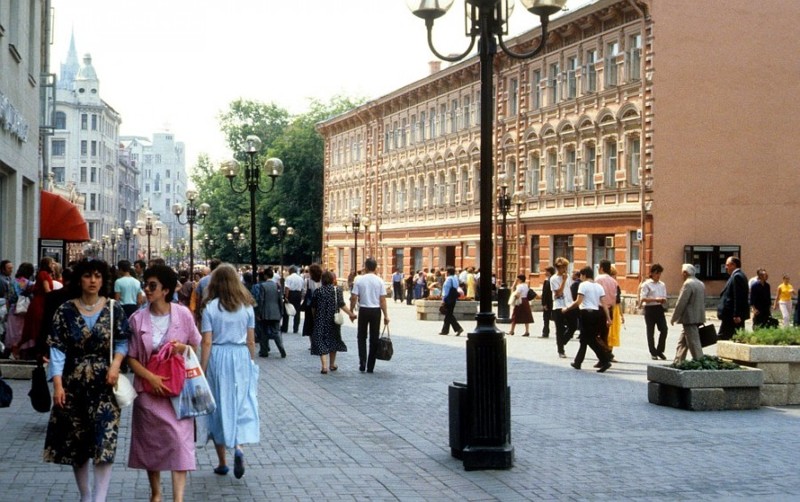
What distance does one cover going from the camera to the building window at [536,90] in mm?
50656

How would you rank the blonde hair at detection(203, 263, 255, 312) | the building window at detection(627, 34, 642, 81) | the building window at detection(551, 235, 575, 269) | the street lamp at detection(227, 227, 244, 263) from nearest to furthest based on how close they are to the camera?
the blonde hair at detection(203, 263, 255, 312), the building window at detection(627, 34, 642, 81), the building window at detection(551, 235, 575, 269), the street lamp at detection(227, 227, 244, 263)

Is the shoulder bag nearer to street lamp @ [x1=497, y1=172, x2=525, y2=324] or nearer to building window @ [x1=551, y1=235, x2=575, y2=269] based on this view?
street lamp @ [x1=497, y1=172, x2=525, y2=324]

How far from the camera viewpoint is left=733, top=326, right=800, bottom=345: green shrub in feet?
48.8

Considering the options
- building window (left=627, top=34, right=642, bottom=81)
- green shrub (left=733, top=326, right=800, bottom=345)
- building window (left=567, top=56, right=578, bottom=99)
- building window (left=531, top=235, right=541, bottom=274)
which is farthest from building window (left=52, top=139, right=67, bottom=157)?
green shrub (left=733, top=326, right=800, bottom=345)

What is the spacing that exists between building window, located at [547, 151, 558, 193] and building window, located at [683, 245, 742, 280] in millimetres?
8753

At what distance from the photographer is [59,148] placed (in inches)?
5723

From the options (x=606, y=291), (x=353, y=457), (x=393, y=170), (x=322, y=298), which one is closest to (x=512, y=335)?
(x=606, y=291)

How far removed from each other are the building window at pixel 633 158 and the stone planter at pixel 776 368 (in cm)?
2830

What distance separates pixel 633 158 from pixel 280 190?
5075cm

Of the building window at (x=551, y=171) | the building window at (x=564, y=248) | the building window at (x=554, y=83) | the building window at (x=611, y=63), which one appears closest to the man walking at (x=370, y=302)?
the building window at (x=611, y=63)

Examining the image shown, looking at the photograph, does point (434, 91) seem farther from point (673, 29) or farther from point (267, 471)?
point (267, 471)

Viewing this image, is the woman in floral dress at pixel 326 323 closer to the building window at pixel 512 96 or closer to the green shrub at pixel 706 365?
the green shrub at pixel 706 365

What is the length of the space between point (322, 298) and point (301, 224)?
70957 mm

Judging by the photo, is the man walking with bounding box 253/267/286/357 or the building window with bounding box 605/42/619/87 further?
the building window with bounding box 605/42/619/87
